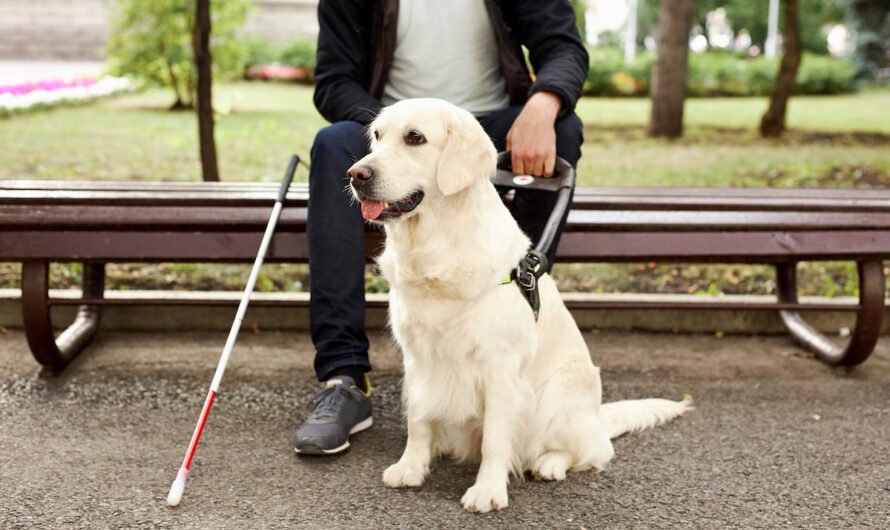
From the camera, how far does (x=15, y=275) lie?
4.90 meters

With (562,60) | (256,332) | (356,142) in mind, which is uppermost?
(562,60)

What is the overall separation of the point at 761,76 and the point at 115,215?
20.7 m

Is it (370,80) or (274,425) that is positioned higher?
(370,80)

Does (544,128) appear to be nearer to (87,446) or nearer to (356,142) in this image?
(356,142)

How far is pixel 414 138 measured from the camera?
8.19 ft

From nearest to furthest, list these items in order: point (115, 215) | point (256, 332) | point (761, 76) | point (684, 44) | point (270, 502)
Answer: point (270, 502)
point (115, 215)
point (256, 332)
point (684, 44)
point (761, 76)

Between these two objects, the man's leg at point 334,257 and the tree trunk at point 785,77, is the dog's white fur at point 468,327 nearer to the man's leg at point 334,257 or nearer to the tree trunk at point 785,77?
the man's leg at point 334,257

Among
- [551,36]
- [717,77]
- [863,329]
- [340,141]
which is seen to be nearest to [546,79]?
[551,36]

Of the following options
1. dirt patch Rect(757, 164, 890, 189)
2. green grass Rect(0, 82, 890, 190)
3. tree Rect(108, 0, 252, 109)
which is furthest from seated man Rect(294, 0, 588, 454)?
tree Rect(108, 0, 252, 109)

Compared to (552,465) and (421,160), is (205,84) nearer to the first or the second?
(421,160)

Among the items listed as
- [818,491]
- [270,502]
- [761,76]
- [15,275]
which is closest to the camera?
[270,502]

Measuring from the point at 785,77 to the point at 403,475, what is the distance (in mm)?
11176

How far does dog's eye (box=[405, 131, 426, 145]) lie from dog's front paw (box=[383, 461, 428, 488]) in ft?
3.39

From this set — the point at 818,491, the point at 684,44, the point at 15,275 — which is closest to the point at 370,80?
the point at 818,491
